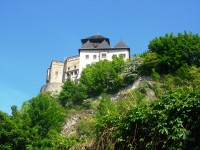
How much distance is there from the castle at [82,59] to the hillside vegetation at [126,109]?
27.0 feet

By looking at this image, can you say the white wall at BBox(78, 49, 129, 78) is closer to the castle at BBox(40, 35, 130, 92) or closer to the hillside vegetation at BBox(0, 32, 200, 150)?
the castle at BBox(40, 35, 130, 92)

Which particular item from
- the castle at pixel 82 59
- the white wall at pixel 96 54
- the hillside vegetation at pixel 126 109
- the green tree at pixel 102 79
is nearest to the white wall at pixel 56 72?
the castle at pixel 82 59

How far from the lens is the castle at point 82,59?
6038 centimetres

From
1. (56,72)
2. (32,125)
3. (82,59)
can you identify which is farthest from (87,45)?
(32,125)

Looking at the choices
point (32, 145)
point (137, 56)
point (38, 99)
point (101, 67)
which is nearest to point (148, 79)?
point (137, 56)

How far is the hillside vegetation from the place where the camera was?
850 centimetres

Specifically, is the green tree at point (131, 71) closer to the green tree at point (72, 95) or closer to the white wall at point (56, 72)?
the green tree at point (72, 95)

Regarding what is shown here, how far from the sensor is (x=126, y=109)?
9930 millimetres

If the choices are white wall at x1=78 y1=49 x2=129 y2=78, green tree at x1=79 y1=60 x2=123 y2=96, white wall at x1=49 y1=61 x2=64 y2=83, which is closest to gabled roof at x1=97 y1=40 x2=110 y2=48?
white wall at x1=78 y1=49 x2=129 y2=78

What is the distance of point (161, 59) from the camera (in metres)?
42.1

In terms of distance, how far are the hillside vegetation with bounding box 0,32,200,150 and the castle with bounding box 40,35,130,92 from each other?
8225mm

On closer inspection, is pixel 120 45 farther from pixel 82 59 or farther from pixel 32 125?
pixel 32 125

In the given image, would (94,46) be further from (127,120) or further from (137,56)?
(127,120)

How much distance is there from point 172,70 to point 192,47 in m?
3.28
